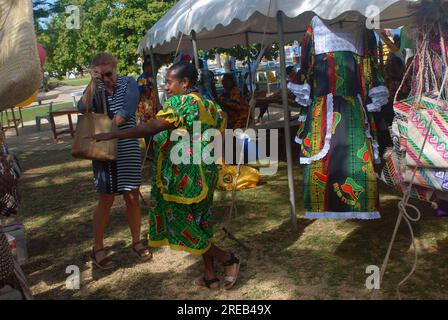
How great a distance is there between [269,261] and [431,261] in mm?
1169

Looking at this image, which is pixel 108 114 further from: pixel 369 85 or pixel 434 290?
pixel 434 290

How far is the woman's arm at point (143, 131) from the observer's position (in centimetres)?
286

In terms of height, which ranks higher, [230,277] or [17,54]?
[17,54]

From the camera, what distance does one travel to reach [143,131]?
2910mm

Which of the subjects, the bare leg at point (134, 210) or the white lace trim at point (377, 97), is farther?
the bare leg at point (134, 210)

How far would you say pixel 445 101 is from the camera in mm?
2473

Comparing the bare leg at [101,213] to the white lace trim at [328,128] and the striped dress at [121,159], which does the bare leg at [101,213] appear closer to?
the striped dress at [121,159]

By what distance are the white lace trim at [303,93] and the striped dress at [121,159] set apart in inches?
47.3

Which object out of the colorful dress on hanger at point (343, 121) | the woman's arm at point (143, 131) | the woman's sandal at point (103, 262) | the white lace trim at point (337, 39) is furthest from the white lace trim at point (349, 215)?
the woman's sandal at point (103, 262)

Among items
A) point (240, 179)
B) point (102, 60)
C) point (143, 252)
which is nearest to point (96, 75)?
point (102, 60)

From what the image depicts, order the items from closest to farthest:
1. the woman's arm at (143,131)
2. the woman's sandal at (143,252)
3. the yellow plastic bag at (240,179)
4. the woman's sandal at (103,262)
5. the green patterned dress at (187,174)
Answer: the woman's arm at (143,131)
the green patterned dress at (187,174)
the woman's sandal at (103,262)
the woman's sandal at (143,252)
the yellow plastic bag at (240,179)

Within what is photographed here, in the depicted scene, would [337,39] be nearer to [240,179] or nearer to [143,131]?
[143,131]

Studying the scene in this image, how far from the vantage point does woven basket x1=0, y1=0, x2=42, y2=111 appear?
1.31 meters

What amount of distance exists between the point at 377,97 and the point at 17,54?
266cm
